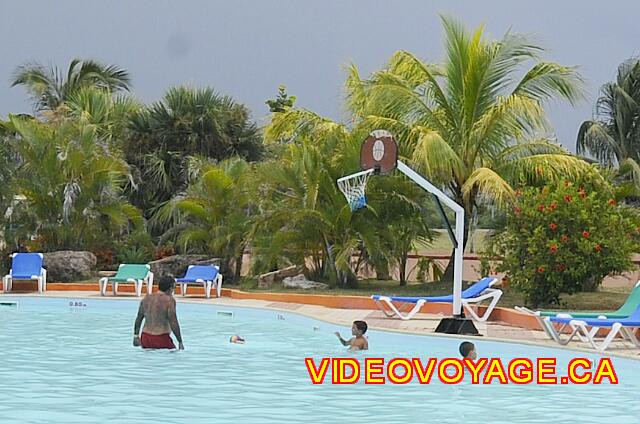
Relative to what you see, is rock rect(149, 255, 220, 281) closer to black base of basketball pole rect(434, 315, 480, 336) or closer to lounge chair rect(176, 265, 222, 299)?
lounge chair rect(176, 265, 222, 299)

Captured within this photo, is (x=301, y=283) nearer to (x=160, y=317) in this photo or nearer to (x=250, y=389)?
(x=160, y=317)

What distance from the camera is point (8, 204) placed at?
917 inches

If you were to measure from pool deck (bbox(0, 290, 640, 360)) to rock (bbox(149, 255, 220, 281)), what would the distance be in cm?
199

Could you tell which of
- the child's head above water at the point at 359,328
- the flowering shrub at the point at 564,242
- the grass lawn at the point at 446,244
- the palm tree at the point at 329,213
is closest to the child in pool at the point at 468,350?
the child's head above water at the point at 359,328

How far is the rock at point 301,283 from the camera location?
20.4 metres

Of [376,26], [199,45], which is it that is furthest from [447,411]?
[199,45]

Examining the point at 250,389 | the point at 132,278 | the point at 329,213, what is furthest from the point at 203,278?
the point at 250,389

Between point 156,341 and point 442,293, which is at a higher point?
point 442,293

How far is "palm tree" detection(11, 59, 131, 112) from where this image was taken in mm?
32250

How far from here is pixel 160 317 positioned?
11.2 meters

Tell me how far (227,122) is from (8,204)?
277 inches

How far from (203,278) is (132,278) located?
1.46 m

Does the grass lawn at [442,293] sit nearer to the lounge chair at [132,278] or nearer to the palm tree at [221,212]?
the palm tree at [221,212]

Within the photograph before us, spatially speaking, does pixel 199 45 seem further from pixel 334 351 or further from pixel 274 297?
pixel 334 351
